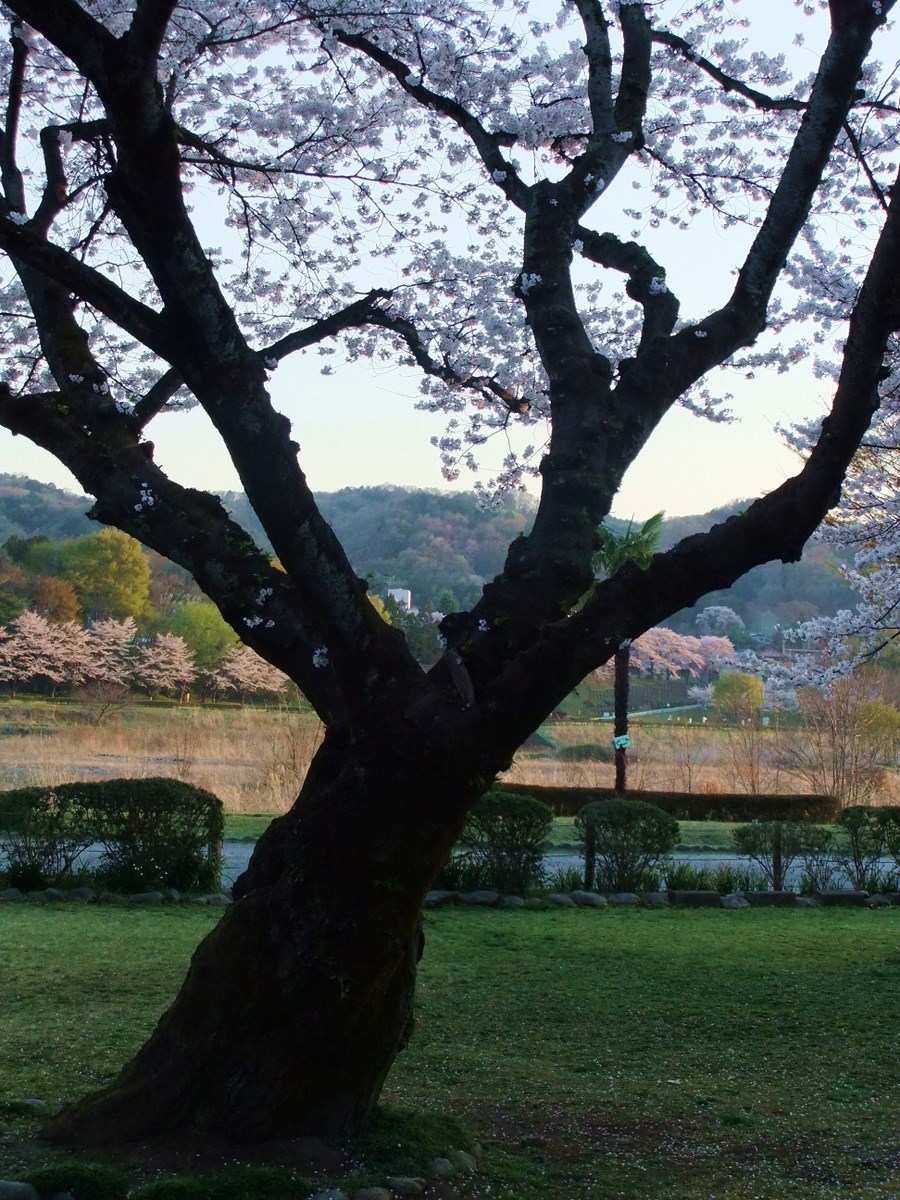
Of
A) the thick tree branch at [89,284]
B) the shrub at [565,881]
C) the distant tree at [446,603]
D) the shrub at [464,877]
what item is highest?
the distant tree at [446,603]

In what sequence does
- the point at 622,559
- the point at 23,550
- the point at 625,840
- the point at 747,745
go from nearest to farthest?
1. the point at 625,840
2. the point at 622,559
3. the point at 747,745
4. the point at 23,550

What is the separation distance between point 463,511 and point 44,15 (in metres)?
50.0

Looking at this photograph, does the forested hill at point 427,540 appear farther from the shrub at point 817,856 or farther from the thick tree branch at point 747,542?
the thick tree branch at point 747,542

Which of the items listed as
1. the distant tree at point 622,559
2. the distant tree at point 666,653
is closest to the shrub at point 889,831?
the distant tree at point 622,559

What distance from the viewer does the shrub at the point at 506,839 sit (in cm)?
997

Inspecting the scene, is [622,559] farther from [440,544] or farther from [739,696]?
[440,544]

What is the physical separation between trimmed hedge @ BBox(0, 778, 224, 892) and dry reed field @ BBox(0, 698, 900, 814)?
484 cm

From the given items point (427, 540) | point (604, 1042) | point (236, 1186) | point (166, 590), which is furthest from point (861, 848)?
point (427, 540)

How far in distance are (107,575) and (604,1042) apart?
36860 millimetres

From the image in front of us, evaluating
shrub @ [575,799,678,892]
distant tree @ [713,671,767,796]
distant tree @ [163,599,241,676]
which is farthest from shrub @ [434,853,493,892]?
distant tree @ [163,599,241,676]

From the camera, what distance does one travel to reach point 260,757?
712 inches

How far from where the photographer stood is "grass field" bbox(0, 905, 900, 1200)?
355 centimetres

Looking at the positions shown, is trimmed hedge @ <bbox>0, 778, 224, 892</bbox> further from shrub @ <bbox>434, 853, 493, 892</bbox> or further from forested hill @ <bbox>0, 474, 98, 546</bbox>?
forested hill @ <bbox>0, 474, 98, 546</bbox>

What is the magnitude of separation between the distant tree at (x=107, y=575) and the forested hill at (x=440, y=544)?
4.34 metres
